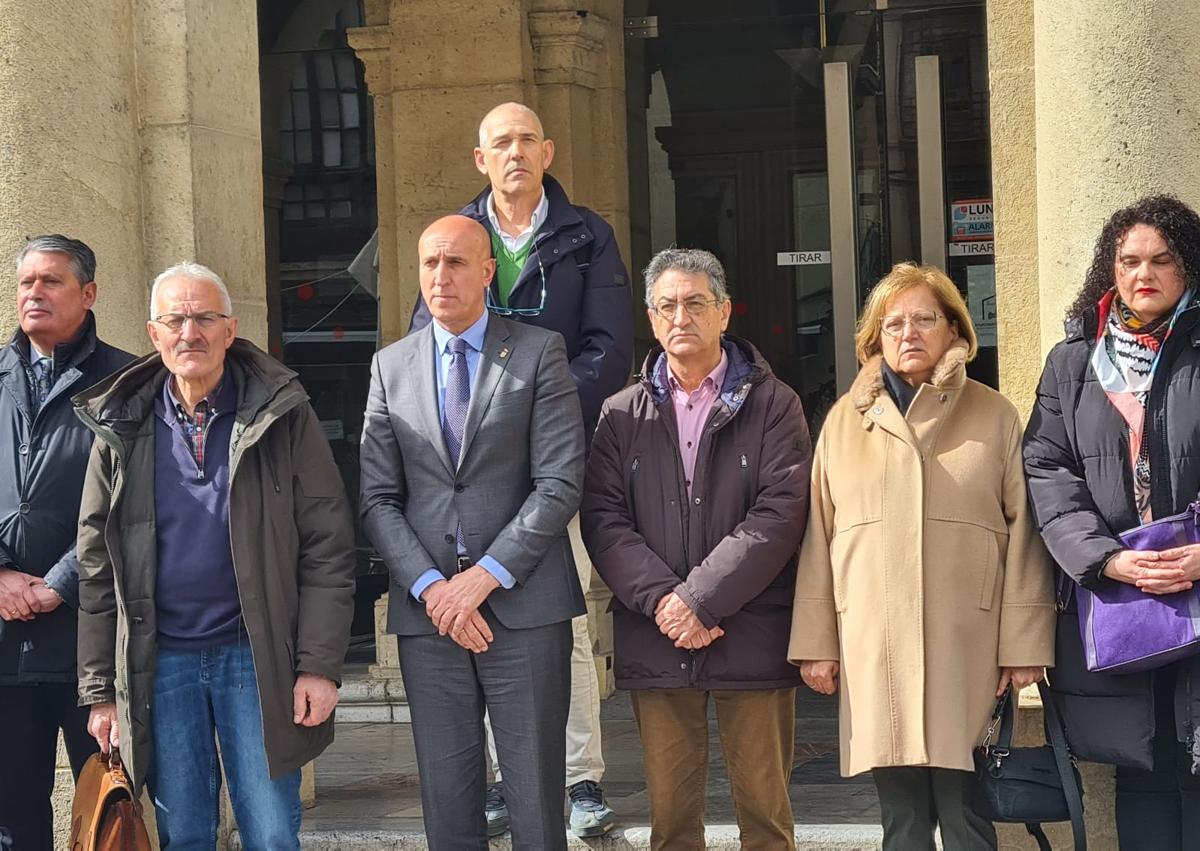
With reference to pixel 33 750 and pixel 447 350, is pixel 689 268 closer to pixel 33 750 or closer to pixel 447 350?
pixel 447 350

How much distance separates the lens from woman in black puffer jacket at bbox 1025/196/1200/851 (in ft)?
14.9

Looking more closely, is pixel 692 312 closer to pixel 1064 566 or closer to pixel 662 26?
pixel 1064 566

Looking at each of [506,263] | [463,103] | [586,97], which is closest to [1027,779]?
[506,263]

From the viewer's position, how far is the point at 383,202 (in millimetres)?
9008

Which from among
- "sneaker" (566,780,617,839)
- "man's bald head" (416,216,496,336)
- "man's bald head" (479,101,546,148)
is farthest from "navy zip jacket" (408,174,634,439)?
"sneaker" (566,780,617,839)

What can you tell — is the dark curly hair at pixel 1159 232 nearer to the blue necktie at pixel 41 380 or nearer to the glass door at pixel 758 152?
the blue necktie at pixel 41 380

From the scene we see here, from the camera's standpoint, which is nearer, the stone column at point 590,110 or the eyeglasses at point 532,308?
the eyeglasses at point 532,308

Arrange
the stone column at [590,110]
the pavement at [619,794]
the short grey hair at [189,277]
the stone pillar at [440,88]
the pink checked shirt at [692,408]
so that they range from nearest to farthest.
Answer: the short grey hair at [189,277]
the pink checked shirt at [692,408]
the pavement at [619,794]
the stone pillar at [440,88]
the stone column at [590,110]

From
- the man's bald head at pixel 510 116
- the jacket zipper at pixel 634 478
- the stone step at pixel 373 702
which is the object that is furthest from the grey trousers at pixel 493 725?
the stone step at pixel 373 702

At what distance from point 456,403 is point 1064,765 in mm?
1886

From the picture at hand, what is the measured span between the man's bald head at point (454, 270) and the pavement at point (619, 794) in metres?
1.76

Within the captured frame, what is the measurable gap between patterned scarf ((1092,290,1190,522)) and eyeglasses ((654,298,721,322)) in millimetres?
1059

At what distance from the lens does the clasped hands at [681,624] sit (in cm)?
487

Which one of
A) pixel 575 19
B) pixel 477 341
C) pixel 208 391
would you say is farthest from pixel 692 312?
pixel 575 19
